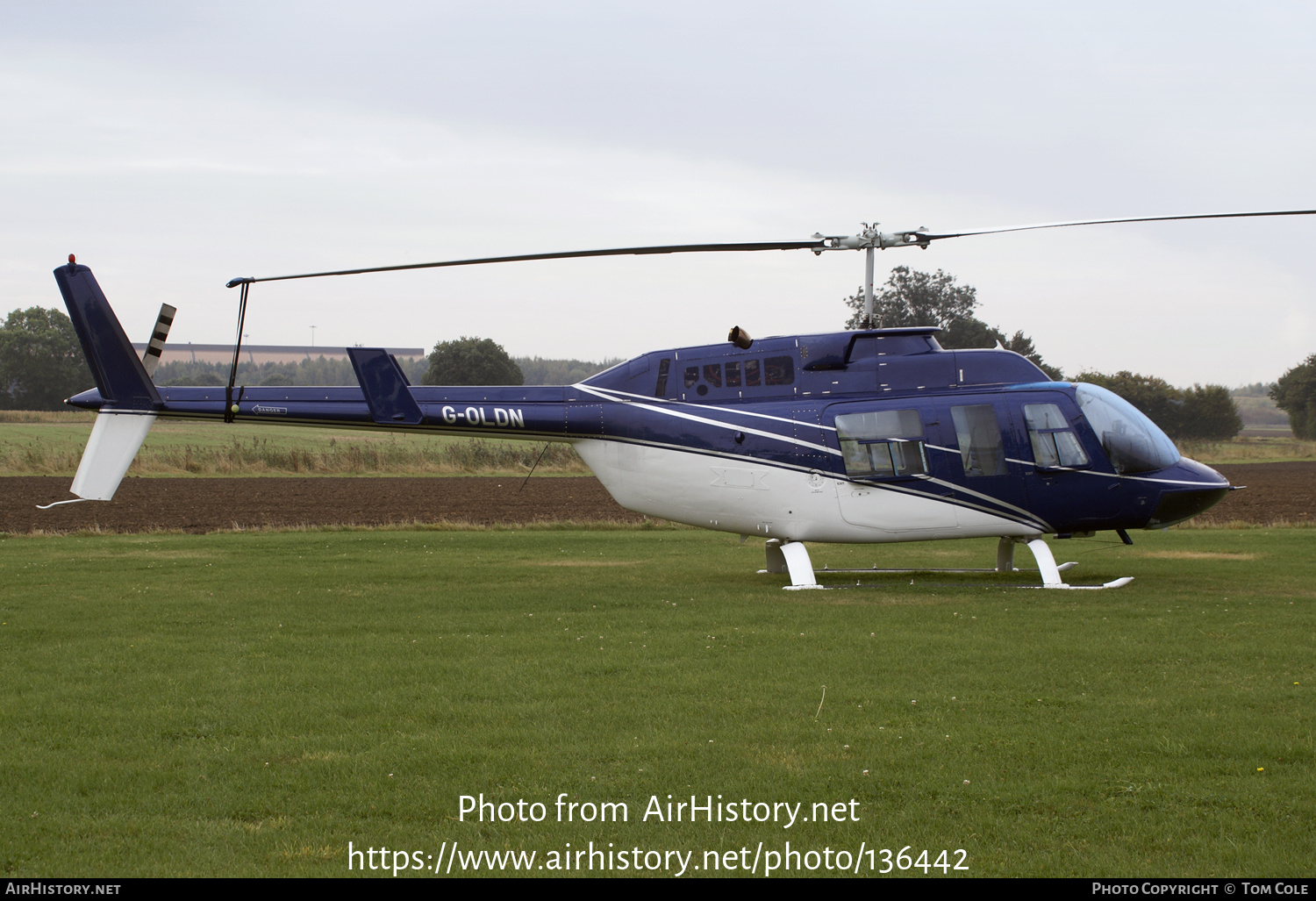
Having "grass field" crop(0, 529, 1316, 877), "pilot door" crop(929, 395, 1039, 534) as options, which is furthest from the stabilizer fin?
"pilot door" crop(929, 395, 1039, 534)

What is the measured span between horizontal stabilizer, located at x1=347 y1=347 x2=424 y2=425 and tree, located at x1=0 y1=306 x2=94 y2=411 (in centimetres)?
8600

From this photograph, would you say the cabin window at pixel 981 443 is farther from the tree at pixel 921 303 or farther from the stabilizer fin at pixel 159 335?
the tree at pixel 921 303

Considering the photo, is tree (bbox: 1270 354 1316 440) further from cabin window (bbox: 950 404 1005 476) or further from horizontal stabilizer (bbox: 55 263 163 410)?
horizontal stabilizer (bbox: 55 263 163 410)

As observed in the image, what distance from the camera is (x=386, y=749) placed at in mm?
7426

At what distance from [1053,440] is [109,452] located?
45.7ft

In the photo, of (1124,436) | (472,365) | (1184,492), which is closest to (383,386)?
(1124,436)

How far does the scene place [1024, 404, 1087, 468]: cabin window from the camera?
1545 centimetres

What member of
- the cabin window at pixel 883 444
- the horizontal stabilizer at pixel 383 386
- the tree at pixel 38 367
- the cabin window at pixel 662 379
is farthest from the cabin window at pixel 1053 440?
the tree at pixel 38 367

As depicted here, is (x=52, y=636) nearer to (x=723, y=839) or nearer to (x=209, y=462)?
(x=723, y=839)

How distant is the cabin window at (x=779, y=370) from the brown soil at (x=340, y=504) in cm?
1282

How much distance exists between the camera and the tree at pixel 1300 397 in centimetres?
8394

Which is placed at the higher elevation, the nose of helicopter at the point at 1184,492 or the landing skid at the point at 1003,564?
the nose of helicopter at the point at 1184,492

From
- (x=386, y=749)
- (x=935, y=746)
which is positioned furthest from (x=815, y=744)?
(x=386, y=749)
